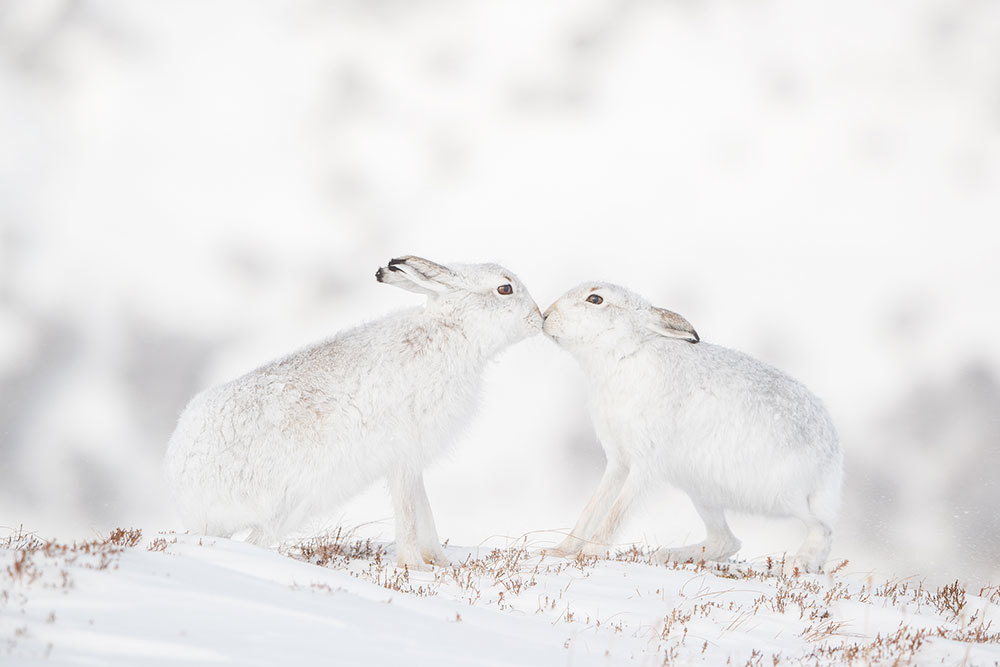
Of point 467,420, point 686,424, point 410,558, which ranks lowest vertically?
point 410,558

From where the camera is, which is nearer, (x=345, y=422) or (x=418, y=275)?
(x=345, y=422)

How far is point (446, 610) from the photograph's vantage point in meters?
5.72

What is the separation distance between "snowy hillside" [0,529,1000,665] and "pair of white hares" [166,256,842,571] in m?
0.59

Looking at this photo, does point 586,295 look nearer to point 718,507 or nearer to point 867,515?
point 718,507

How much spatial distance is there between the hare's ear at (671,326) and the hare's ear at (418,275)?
6.50 ft

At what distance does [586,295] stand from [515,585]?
3.14 m

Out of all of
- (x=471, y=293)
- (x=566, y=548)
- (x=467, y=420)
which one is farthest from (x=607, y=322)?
(x=566, y=548)

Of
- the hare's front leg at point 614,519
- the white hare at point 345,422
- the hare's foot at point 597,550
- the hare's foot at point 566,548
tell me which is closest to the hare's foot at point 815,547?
the hare's front leg at point 614,519

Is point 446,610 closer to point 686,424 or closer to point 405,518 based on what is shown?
point 405,518

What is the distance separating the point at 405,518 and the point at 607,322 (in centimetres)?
266

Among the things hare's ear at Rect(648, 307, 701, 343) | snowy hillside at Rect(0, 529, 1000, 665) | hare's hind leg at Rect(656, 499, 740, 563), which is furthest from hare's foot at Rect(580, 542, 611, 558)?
hare's ear at Rect(648, 307, 701, 343)

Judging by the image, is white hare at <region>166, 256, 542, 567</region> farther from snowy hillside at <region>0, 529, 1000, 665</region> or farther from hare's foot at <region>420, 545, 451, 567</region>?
snowy hillside at <region>0, 529, 1000, 665</region>

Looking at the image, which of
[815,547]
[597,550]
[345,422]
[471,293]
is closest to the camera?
[345,422]

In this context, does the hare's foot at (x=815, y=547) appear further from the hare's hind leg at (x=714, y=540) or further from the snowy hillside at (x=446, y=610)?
the hare's hind leg at (x=714, y=540)
